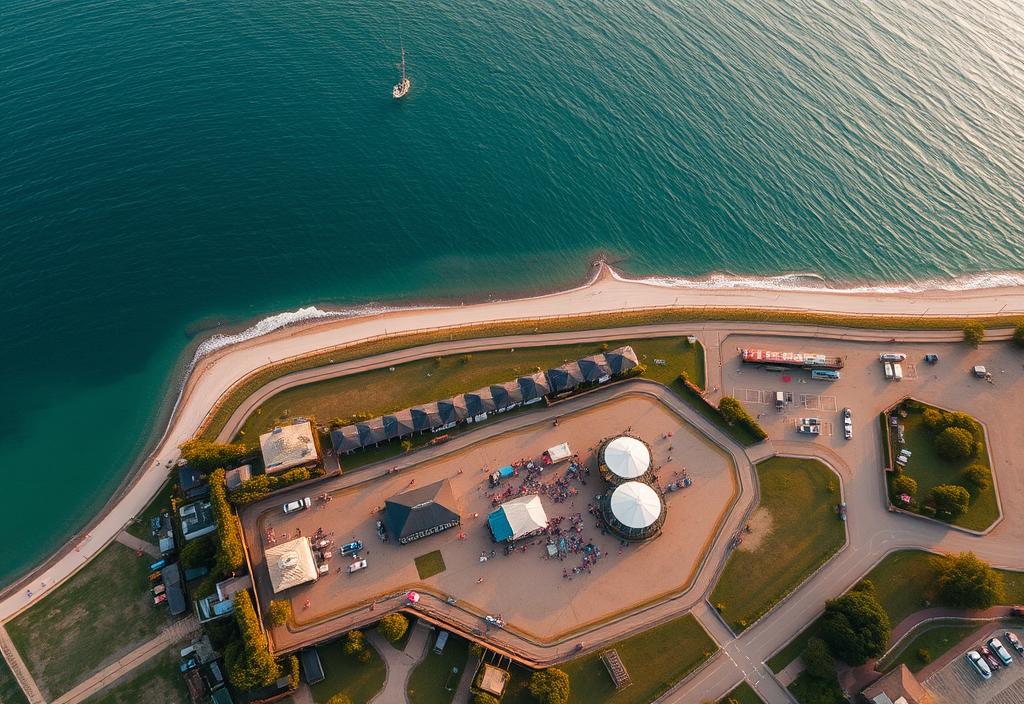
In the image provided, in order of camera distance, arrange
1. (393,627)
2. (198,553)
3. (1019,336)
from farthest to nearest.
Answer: (1019,336), (198,553), (393,627)

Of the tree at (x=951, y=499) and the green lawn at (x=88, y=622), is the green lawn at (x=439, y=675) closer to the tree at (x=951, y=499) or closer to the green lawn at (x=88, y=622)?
the green lawn at (x=88, y=622)

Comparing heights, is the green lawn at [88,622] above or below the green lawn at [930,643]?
above

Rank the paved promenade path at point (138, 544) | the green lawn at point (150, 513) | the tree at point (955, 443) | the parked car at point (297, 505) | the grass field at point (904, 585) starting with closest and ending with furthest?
the grass field at point (904, 585), the parked car at point (297, 505), the paved promenade path at point (138, 544), the green lawn at point (150, 513), the tree at point (955, 443)

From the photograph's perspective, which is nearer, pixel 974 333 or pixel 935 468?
pixel 935 468

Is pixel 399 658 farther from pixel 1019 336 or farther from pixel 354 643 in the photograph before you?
pixel 1019 336

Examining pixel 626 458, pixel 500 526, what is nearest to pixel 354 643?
pixel 500 526

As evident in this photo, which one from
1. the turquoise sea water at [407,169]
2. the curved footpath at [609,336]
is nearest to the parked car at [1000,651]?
the curved footpath at [609,336]
